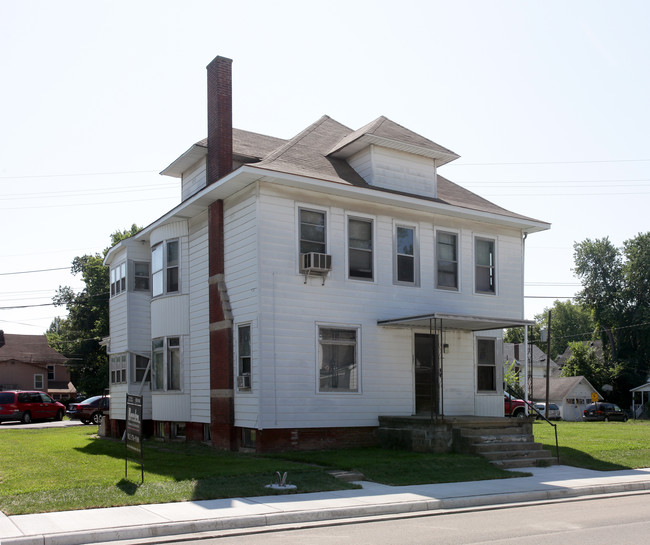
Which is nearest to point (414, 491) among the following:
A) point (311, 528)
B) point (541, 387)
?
point (311, 528)

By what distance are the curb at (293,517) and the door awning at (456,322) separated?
5.74m

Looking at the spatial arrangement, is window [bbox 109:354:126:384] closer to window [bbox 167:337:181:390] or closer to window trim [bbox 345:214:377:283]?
window [bbox 167:337:181:390]

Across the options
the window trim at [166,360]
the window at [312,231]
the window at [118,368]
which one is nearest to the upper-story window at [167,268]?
the window trim at [166,360]

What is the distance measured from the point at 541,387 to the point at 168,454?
49.1m

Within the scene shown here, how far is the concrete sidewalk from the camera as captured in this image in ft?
29.8

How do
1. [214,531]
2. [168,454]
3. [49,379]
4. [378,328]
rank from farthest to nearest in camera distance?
[49,379], [378,328], [168,454], [214,531]

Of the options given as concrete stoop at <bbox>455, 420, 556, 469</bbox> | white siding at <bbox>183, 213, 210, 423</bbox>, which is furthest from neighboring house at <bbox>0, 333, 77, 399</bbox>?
concrete stoop at <bbox>455, 420, 556, 469</bbox>

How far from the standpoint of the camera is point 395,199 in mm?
19344

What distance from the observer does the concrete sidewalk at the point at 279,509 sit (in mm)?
9070

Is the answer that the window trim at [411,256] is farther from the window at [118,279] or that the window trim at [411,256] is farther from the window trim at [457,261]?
the window at [118,279]

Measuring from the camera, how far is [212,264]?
1973 centimetres

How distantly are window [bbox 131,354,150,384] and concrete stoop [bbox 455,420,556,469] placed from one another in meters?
12.1

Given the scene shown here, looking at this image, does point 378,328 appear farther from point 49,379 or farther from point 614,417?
point 49,379

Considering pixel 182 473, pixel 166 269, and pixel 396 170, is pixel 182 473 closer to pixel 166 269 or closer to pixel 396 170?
pixel 166 269
